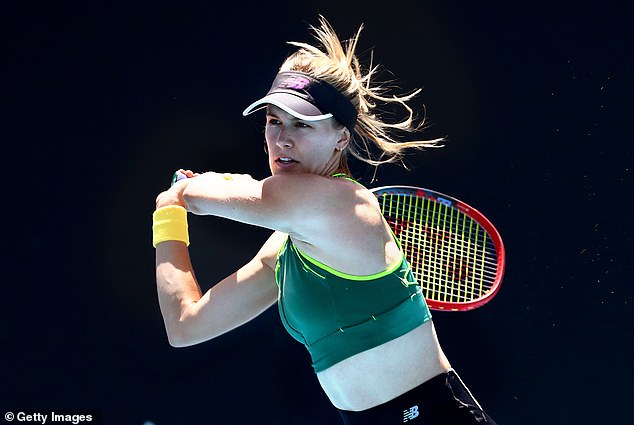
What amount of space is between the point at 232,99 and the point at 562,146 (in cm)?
132

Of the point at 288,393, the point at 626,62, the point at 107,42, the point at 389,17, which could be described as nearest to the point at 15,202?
the point at 107,42

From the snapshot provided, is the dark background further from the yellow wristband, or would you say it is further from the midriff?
the midriff

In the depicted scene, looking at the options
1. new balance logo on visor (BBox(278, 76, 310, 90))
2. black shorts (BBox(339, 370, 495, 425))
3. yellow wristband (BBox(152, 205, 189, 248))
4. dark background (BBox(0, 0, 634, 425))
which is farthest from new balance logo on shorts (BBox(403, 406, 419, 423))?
dark background (BBox(0, 0, 634, 425))

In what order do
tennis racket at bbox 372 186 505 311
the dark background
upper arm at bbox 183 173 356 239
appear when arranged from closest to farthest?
upper arm at bbox 183 173 356 239 < tennis racket at bbox 372 186 505 311 < the dark background

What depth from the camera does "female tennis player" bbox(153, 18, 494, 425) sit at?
220cm

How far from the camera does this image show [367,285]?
225cm

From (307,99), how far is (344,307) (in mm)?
528

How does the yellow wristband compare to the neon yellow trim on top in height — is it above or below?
above

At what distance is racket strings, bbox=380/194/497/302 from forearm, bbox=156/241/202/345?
875mm

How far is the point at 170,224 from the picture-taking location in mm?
2359

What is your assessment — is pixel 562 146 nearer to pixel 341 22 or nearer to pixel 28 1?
pixel 341 22

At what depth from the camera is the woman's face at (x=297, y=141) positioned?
2.29 metres

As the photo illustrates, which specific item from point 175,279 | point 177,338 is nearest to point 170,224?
point 175,279

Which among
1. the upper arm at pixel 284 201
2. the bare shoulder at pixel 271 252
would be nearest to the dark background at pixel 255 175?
the bare shoulder at pixel 271 252
